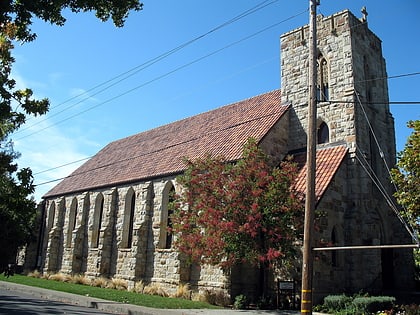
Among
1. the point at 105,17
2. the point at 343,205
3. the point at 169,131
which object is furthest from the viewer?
the point at 169,131

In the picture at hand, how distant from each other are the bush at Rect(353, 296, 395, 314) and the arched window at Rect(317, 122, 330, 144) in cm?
904

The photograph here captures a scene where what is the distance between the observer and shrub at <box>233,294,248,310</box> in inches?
682

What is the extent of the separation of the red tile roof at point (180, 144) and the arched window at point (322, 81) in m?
2.10

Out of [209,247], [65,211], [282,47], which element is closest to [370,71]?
[282,47]

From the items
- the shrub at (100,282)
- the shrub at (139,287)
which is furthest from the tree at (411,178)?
the shrub at (100,282)

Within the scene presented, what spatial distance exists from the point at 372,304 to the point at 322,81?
12322mm

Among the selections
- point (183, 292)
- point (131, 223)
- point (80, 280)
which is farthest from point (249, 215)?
point (80, 280)

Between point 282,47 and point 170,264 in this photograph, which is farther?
point 282,47

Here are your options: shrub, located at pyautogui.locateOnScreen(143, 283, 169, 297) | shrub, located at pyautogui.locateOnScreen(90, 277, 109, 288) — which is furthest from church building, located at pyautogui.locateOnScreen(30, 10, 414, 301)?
shrub, located at pyautogui.locateOnScreen(90, 277, 109, 288)

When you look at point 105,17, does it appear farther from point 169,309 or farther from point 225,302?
point 225,302

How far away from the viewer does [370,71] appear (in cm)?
2364

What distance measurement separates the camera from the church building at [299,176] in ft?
62.7

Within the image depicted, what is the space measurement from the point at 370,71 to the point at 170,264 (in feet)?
49.4

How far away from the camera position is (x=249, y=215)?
1566cm
